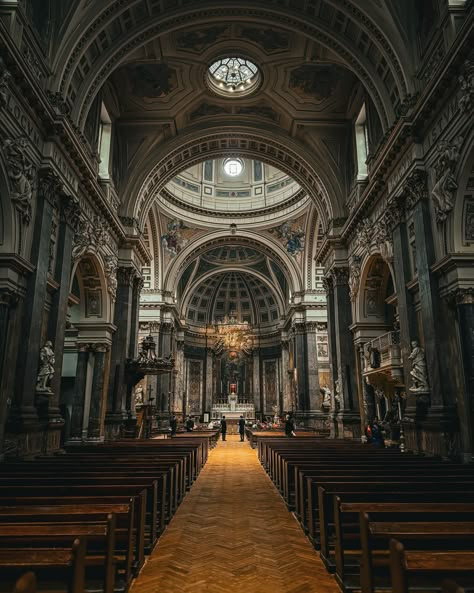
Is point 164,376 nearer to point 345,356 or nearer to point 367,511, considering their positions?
point 345,356

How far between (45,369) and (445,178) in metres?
9.79

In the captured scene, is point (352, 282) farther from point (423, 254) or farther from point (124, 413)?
point (124, 413)

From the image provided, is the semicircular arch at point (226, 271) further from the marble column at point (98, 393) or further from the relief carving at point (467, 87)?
the relief carving at point (467, 87)

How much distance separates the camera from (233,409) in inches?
1367

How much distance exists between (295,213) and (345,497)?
24.7m

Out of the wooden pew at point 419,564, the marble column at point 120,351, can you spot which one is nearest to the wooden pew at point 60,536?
the wooden pew at point 419,564

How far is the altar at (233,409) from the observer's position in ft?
111

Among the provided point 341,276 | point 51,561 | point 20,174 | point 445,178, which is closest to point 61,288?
→ point 20,174

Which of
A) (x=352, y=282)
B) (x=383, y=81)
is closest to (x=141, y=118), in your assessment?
(x=383, y=81)

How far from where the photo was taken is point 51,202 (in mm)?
10484

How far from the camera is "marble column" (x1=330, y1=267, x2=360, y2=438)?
15523mm

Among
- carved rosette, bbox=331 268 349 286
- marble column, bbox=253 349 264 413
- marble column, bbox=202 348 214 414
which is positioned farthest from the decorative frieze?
marble column, bbox=202 348 214 414

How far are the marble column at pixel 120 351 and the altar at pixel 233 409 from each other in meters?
18.2

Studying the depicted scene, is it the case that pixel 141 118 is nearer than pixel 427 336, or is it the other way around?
pixel 427 336
